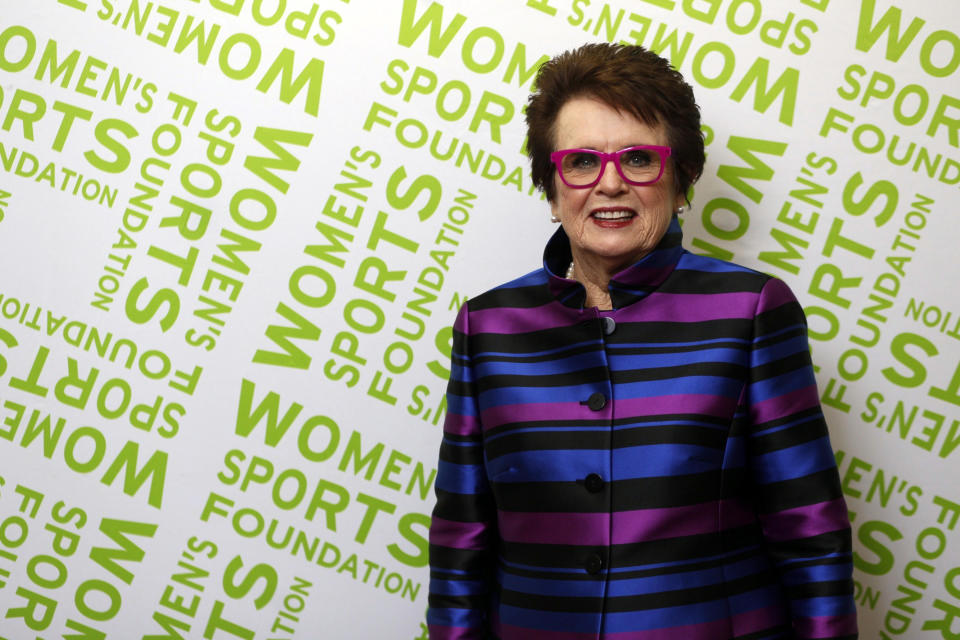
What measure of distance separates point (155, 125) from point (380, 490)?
89 cm

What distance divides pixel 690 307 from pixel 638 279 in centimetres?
9

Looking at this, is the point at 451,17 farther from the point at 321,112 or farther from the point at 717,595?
the point at 717,595

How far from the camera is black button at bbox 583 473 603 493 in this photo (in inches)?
47.6

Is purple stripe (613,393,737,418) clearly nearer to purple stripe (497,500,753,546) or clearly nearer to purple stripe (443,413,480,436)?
purple stripe (497,500,753,546)

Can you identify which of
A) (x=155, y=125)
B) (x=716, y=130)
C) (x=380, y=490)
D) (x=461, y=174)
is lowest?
(x=380, y=490)

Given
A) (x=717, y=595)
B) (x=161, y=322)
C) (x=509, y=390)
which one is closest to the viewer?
(x=717, y=595)

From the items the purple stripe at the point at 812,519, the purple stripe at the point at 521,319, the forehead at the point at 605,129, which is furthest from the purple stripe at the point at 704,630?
the forehead at the point at 605,129

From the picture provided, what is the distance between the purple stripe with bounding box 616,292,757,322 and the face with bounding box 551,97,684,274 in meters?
0.09

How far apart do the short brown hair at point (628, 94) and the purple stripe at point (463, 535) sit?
0.56 meters

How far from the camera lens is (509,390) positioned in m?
1.33

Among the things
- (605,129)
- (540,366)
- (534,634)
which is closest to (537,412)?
(540,366)

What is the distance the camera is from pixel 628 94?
130cm

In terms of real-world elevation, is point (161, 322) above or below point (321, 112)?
below

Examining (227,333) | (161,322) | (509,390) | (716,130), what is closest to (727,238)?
(716,130)
